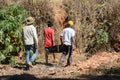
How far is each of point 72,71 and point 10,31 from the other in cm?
333

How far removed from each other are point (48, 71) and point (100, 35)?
13.8 ft

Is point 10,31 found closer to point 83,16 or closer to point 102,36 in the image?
point 102,36

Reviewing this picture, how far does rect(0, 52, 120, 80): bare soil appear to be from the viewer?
1207cm

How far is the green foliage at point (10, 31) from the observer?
14655mm

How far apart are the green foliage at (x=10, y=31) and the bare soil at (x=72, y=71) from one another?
646 mm

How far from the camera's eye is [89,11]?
17.8 metres

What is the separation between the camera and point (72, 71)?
13.0m

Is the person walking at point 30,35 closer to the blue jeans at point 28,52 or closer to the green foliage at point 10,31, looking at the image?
the blue jeans at point 28,52

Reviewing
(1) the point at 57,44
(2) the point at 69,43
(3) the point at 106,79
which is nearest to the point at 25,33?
(2) the point at 69,43

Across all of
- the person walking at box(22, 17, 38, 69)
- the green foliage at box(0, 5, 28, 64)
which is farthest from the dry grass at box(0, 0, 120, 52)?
the person walking at box(22, 17, 38, 69)

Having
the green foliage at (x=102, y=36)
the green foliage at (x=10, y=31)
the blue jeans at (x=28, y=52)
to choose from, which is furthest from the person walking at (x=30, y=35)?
the green foliage at (x=102, y=36)

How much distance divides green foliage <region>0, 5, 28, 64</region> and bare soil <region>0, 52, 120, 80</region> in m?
0.65

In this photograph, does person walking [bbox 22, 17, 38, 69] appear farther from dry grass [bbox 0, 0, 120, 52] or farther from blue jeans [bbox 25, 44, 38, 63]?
dry grass [bbox 0, 0, 120, 52]

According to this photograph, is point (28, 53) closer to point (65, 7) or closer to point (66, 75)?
point (66, 75)
